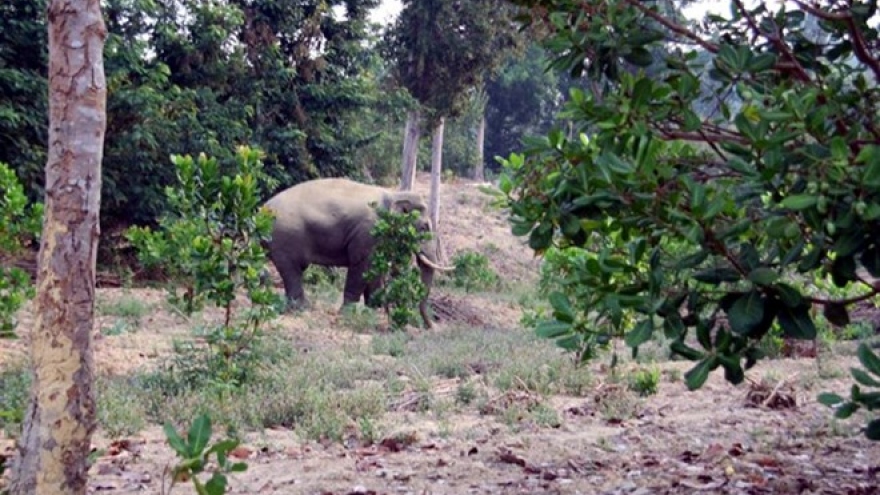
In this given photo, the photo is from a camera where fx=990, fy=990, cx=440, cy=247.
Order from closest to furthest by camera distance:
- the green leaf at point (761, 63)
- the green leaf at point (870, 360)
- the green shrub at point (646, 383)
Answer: the green leaf at point (870, 360), the green leaf at point (761, 63), the green shrub at point (646, 383)

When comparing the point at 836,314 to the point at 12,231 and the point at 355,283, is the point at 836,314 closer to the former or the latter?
the point at 12,231

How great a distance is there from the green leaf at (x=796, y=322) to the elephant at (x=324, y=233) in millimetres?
11921

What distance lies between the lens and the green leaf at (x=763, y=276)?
2.28 metres

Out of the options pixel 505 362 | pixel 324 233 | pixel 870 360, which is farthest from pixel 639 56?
pixel 324 233

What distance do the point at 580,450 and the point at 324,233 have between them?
9611 mm

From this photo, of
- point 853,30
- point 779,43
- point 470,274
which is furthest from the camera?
point 470,274

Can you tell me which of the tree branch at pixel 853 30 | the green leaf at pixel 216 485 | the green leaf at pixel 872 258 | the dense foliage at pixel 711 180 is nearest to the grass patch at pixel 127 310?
the dense foliage at pixel 711 180

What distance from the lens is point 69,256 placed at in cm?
348

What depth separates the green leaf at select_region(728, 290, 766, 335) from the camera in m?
2.31

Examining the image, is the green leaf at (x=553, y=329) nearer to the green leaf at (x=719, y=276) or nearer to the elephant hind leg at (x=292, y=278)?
the green leaf at (x=719, y=276)

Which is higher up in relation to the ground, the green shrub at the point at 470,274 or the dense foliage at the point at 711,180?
the dense foliage at the point at 711,180

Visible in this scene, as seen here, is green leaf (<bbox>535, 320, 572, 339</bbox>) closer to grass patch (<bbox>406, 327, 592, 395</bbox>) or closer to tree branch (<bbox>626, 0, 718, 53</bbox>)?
tree branch (<bbox>626, 0, 718, 53</bbox>)

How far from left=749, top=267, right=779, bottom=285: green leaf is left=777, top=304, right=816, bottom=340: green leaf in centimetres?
12

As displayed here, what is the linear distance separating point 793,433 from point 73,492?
13.9 ft
